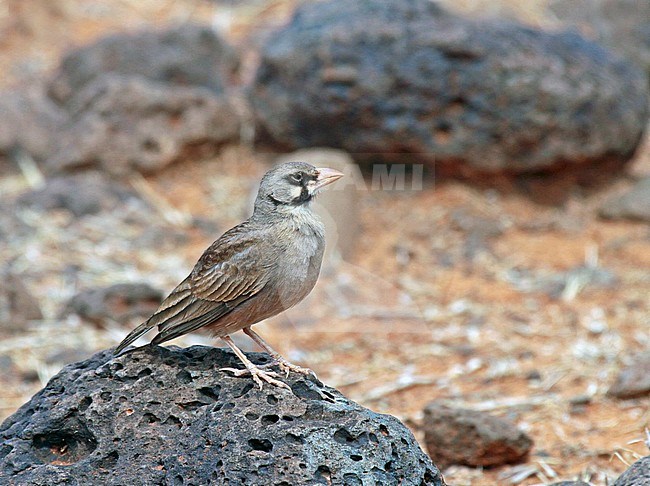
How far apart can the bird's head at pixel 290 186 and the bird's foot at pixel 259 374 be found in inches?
34.7

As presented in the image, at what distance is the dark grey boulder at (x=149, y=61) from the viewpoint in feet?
42.5

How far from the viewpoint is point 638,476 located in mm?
4352

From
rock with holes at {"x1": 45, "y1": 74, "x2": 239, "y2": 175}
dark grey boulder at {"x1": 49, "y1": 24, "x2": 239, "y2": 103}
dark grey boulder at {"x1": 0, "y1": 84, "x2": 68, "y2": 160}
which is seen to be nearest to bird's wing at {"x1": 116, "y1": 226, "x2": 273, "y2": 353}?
rock with holes at {"x1": 45, "y1": 74, "x2": 239, "y2": 175}

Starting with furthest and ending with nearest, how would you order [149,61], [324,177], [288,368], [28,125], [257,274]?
1. [149,61]
2. [28,125]
3. [324,177]
4. [257,274]
5. [288,368]

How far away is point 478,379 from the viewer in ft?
25.7

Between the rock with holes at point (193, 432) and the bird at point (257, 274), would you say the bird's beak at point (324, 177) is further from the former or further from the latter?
the rock with holes at point (193, 432)

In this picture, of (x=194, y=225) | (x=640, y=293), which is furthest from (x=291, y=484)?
(x=194, y=225)

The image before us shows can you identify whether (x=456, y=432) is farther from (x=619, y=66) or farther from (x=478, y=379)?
(x=619, y=66)

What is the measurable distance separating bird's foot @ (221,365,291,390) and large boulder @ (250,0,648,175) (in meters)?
6.51

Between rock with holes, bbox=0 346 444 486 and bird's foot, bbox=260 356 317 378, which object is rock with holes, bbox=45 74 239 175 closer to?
rock with holes, bbox=0 346 444 486

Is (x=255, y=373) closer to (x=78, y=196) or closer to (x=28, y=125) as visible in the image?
(x=78, y=196)

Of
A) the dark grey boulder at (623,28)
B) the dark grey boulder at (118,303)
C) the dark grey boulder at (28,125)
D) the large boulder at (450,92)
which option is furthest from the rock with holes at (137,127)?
the dark grey boulder at (623,28)

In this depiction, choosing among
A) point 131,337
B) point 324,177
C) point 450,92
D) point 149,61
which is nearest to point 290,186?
point 324,177

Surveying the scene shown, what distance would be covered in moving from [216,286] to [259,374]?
1.81 ft
